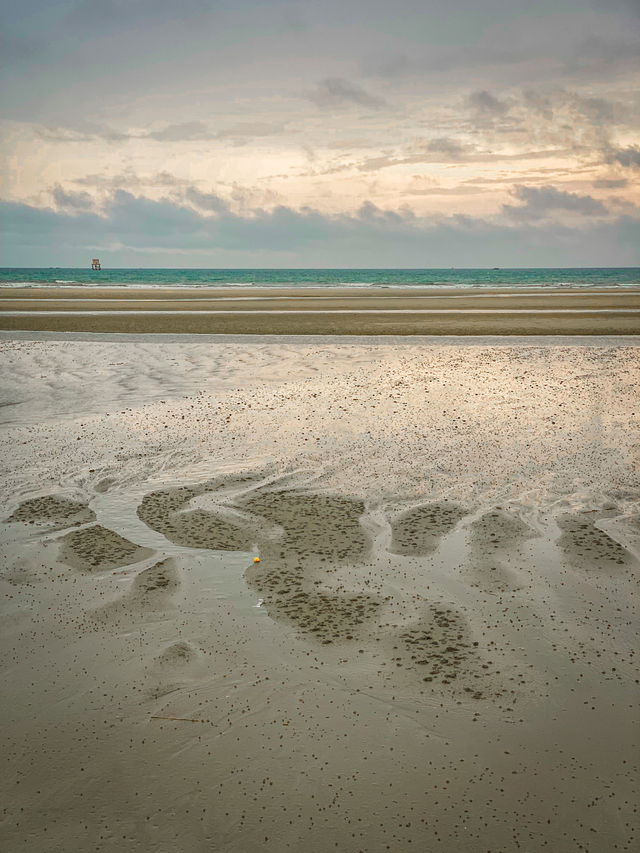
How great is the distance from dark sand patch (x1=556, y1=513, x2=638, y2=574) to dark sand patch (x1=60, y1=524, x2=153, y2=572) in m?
3.94

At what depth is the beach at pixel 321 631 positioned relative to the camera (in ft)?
11.7

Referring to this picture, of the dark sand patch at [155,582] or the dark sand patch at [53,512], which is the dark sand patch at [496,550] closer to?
the dark sand patch at [155,582]

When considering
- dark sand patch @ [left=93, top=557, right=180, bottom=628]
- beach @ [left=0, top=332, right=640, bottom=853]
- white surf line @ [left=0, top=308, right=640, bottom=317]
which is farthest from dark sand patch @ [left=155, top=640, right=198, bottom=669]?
white surf line @ [left=0, top=308, right=640, bottom=317]

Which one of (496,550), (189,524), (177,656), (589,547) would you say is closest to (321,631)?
(177,656)

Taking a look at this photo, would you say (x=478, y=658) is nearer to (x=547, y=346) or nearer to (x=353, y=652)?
(x=353, y=652)

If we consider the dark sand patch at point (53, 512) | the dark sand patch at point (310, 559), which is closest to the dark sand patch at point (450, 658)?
the dark sand patch at point (310, 559)

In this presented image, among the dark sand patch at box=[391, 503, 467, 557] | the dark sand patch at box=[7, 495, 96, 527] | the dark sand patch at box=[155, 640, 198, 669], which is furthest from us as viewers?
the dark sand patch at box=[7, 495, 96, 527]

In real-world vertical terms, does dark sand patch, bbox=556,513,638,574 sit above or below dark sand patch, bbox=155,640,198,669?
below

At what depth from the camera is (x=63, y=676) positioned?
15.5 feet

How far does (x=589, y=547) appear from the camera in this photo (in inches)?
267

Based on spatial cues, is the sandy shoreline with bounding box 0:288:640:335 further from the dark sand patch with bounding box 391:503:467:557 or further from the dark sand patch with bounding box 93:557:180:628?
the dark sand patch with bounding box 93:557:180:628

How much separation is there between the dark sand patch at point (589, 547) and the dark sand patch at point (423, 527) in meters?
1.08

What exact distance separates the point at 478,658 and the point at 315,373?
38.5ft

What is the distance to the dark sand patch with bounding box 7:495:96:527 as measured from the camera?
7566 mm
